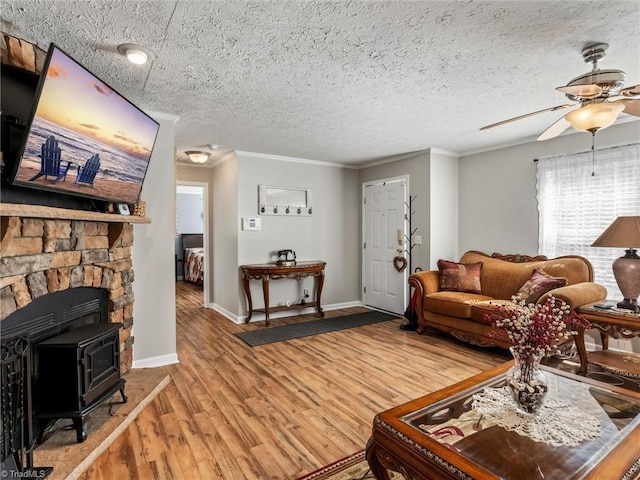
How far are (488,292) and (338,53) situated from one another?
3305mm

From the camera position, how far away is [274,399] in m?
2.62

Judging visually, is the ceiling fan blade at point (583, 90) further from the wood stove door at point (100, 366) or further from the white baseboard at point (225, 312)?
the white baseboard at point (225, 312)

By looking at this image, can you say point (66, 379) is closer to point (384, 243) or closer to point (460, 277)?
point (460, 277)

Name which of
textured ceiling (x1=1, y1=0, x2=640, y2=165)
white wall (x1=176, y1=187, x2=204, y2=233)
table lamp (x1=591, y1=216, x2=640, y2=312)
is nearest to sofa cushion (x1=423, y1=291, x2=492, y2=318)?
table lamp (x1=591, y1=216, x2=640, y2=312)

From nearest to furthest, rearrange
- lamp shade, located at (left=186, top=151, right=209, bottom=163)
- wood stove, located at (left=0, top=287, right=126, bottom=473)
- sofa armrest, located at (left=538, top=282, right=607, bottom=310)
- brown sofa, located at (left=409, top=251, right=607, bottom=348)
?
wood stove, located at (left=0, top=287, right=126, bottom=473) < sofa armrest, located at (left=538, top=282, right=607, bottom=310) < brown sofa, located at (left=409, top=251, right=607, bottom=348) < lamp shade, located at (left=186, top=151, right=209, bottom=163)

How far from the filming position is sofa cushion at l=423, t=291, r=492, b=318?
3670mm

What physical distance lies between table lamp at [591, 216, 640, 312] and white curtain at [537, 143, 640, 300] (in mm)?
861

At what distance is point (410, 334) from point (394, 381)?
1443 millimetres

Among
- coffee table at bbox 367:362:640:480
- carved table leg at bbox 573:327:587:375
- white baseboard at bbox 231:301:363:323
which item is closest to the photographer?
coffee table at bbox 367:362:640:480

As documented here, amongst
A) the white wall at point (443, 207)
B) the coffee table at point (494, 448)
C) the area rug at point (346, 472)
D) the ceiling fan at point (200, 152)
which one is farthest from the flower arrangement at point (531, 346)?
the ceiling fan at point (200, 152)

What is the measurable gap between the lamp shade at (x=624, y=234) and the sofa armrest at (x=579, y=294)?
476mm

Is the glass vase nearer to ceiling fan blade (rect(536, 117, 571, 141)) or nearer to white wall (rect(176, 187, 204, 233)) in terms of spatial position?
ceiling fan blade (rect(536, 117, 571, 141))

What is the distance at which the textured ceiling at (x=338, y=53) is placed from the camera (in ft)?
5.72

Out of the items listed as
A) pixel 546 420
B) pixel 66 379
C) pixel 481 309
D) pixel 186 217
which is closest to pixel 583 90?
pixel 546 420
